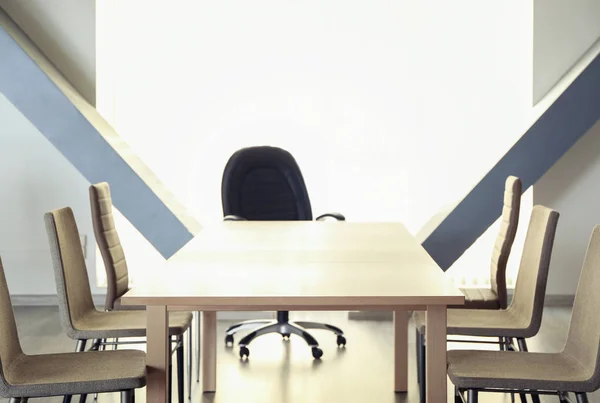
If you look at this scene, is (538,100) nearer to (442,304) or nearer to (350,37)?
(350,37)

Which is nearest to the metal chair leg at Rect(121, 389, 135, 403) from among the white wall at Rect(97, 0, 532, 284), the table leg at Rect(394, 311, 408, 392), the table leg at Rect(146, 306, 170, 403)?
the table leg at Rect(146, 306, 170, 403)

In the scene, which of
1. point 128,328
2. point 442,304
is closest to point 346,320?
point 128,328

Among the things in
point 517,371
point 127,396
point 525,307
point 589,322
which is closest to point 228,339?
point 525,307

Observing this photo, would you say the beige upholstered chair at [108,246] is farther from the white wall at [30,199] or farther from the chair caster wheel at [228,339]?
the white wall at [30,199]

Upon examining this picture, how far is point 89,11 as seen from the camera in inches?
247

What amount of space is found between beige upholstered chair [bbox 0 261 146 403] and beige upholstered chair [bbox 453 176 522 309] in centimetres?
179

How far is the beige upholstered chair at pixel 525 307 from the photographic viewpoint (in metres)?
3.41

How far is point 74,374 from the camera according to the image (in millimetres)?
2834

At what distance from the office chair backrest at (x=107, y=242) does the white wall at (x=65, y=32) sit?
2253mm

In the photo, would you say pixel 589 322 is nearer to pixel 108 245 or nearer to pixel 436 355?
pixel 436 355

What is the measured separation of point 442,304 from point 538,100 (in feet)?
13.1

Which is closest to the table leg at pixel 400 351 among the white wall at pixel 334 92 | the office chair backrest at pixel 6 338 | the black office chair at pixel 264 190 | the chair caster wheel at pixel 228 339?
the black office chair at pixel 264 190

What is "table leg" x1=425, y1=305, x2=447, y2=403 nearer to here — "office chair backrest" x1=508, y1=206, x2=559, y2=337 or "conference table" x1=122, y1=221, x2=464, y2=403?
"conference table" x1=122, y1=221, x2=464, y2=403

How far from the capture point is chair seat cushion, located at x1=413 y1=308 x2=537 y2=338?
11.5 feet
